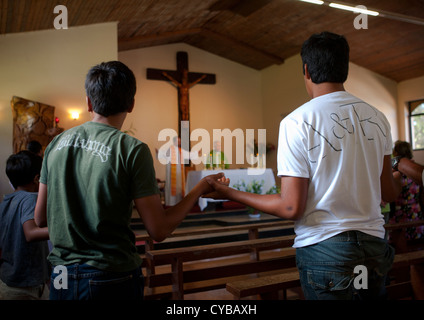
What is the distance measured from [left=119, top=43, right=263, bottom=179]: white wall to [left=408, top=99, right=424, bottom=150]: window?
159 inches

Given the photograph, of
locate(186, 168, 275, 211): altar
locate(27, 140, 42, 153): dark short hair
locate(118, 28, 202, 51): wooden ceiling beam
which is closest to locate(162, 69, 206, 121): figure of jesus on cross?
locate(118, 28, 202, 51): wooden ceiling beam

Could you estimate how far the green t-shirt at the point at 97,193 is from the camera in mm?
1084

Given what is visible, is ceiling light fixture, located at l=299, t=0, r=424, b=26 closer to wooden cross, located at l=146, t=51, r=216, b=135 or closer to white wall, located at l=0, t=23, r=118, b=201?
white wall, located at l=0, t=23, r=118, b=201

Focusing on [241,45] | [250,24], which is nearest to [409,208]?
[250,24]

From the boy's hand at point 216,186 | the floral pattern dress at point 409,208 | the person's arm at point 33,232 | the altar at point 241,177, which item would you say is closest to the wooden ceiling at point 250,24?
the altar at point 241,177

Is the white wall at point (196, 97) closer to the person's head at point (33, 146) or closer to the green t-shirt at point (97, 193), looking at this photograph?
the person's head at point (33, 146)

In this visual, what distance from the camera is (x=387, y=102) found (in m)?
9.59

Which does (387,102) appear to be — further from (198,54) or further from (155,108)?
(155,108)

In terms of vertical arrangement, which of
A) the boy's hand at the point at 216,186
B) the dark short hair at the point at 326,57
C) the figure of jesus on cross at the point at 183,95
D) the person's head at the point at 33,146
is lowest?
the boy's hand at the point at 216,186

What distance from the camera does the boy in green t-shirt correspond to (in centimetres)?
108

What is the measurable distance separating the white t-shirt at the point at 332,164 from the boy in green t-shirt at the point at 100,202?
41 cm

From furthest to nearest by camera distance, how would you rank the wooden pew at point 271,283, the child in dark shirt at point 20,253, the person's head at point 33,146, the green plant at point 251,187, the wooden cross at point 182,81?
1. the wooden cross at point 182,81
2. the green plant at point 251,187
3. the person's head at point 33,146
4. the wooden pew at point 271,283
5. the child in dark shirt at point 20,253

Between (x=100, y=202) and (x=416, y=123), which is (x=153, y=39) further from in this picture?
(x=100, y=202)
